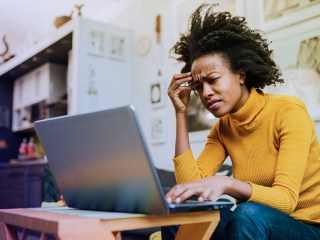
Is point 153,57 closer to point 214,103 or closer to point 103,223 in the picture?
point 214,103

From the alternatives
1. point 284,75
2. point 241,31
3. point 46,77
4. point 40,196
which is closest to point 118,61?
point 46,77

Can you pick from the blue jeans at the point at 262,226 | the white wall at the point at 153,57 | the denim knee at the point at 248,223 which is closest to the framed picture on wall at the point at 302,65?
the white wall at the point at 153,57

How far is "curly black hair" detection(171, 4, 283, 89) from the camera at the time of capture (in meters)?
1.38

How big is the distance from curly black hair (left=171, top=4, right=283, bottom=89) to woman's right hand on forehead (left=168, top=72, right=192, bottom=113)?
7 cm

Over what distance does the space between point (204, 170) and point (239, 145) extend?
0.16 m

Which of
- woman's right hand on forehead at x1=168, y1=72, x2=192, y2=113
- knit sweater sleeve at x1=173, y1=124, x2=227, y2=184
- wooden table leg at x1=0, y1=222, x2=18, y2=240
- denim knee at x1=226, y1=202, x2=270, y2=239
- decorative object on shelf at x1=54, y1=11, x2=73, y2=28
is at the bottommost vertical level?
wooden table leg at x1=0, y1=222, x2=18, y2=240

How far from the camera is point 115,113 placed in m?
0.82

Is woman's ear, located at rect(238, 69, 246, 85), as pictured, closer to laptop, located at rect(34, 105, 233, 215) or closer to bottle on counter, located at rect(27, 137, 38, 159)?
laptop, located at rect(34, 105, 233, 215)

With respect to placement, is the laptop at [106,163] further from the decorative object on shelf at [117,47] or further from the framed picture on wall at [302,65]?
the decorative object on shelf at [117,47]

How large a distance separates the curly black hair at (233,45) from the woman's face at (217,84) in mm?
29

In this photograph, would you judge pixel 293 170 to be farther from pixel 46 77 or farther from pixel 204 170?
pixel 46 77

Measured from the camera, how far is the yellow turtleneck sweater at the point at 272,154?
1.07m

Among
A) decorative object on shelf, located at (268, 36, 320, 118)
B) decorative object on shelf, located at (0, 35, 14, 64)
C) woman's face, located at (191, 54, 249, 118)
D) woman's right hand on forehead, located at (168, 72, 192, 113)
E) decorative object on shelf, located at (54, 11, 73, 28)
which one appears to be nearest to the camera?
woman's face, located at (191, 54, 249, 118)

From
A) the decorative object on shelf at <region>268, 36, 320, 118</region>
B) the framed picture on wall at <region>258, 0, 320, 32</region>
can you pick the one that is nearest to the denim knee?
the decorative object on shelf at <region>268, 36, 320, 118</region>
